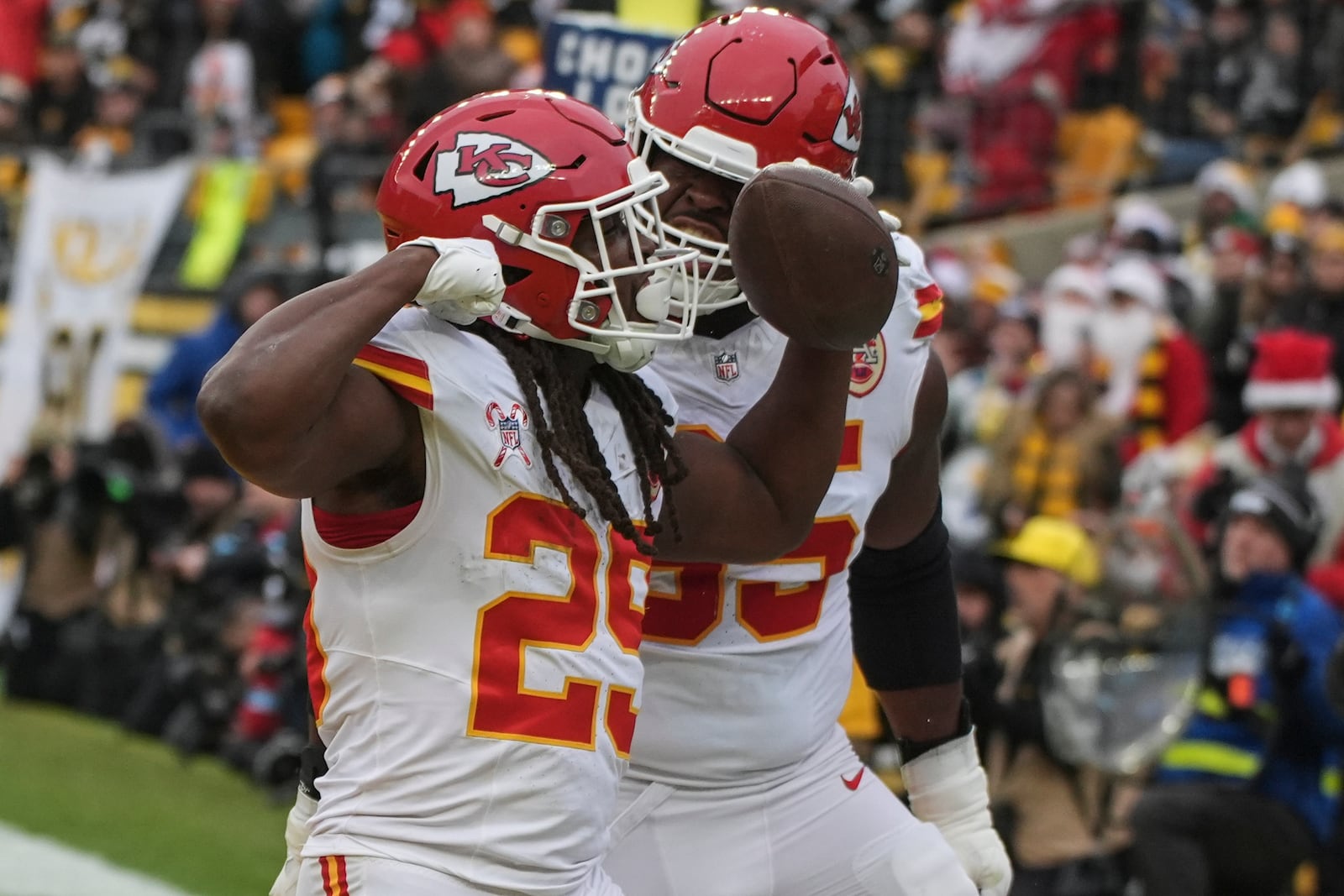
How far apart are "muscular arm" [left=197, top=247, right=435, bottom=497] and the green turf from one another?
4.07 meters

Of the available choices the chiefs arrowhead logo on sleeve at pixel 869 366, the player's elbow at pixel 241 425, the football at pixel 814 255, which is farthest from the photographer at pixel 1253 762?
the player's elbow at pixel 241 425

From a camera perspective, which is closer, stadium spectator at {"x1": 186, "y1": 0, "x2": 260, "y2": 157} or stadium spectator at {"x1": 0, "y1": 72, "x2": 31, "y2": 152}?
stadium spectator at {"x1": 0, "y1": 72, "x2": 31, "y2": 152}

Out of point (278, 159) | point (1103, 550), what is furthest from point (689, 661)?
point (278, 159)

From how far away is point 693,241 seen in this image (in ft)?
11.2

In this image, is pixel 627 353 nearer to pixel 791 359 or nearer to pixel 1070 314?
pixel 791 359

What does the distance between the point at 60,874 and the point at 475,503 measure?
4.28 metres

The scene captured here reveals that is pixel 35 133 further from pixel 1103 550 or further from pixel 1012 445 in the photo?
pixel 1103 550

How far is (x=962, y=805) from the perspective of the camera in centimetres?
392

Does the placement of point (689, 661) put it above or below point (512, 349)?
below

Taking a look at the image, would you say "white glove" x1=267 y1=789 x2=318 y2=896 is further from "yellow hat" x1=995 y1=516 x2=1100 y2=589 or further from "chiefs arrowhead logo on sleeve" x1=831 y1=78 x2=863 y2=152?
"yellow hat" x1=995 y1=516 x2=1100 y2=589

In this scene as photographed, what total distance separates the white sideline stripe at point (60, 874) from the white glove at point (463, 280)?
13.4 ft

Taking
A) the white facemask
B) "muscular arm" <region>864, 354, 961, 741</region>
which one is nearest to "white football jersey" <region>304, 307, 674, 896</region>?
"muscular arm" <region>864, 354, 961, 741</region>

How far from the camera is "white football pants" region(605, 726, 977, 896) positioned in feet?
11.4

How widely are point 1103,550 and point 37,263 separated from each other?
6575 mm
